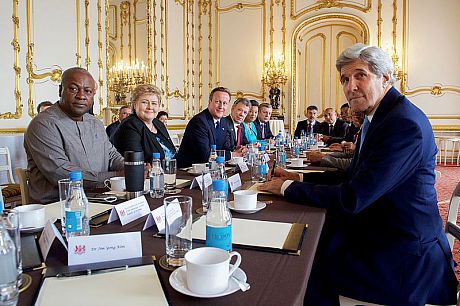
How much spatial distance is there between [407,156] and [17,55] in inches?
193

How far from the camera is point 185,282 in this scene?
858 millimetres

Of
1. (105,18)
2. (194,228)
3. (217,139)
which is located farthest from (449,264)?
(105,18)

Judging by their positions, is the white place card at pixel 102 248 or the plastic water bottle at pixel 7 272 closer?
the plastic water bottle at pixel 7 272

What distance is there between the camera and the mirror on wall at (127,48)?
22.4ft

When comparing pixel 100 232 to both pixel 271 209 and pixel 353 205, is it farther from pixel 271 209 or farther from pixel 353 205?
pixel 353 205

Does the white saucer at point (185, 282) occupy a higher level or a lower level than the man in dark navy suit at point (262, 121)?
lower

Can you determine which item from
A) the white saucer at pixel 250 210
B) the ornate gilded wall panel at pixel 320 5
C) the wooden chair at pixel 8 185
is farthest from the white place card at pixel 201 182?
the ornate gilded wall panel at pixel 320 5

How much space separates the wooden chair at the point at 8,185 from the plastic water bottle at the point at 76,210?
3.27m

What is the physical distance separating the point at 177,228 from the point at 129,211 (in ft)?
1.36

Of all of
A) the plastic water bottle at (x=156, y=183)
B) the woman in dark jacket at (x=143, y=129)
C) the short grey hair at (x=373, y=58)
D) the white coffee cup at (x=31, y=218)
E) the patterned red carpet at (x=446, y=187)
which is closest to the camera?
the white coffee cup at (x=31, y=218)

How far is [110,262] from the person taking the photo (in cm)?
97

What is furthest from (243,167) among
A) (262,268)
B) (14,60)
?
(14,60)

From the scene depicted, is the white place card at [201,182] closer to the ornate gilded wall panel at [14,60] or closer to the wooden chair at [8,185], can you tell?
the wooden chair at [8,185]

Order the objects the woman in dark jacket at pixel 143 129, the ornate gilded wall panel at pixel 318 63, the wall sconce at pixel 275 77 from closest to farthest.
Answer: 1. the woman in dark jacket at pixel 143 129
2. the wall sconce at pixel 275 77
3. the ornate gilded wall panel at pixel 318 63
